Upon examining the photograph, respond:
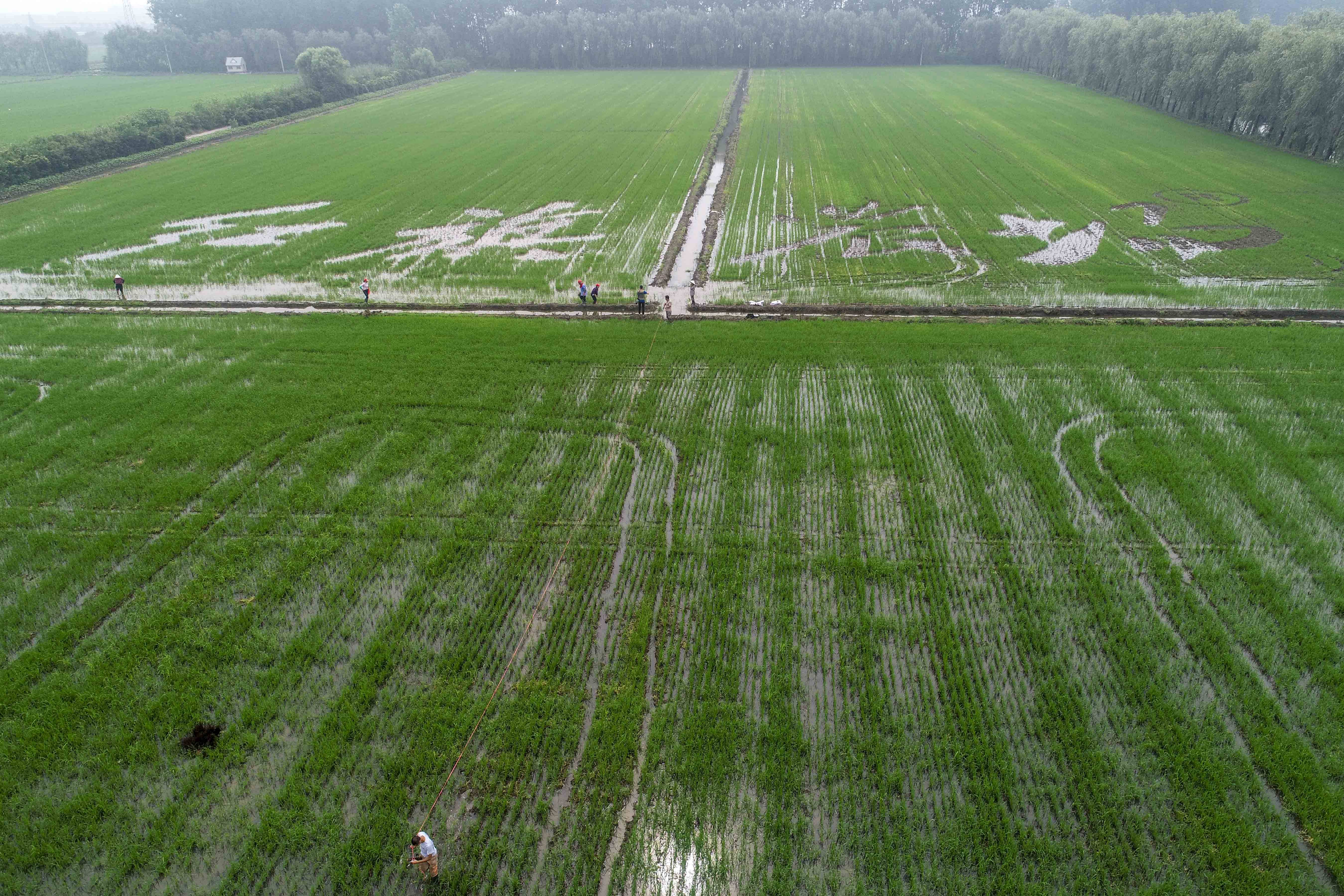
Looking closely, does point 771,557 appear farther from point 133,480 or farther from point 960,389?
point 133,480

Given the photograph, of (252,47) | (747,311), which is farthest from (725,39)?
(747,311)

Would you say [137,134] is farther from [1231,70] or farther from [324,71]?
[1231,70]

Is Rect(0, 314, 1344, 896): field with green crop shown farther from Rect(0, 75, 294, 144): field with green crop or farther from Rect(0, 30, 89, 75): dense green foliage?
Rect(0, 30, 89, 75): dense green foliage

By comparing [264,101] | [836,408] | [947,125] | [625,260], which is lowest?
[836,408]

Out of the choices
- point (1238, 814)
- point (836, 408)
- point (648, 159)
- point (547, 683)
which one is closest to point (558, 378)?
point (836, 408)

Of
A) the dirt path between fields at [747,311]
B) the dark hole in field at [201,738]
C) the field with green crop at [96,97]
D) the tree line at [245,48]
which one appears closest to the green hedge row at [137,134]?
the field with green crop at [96,97]
